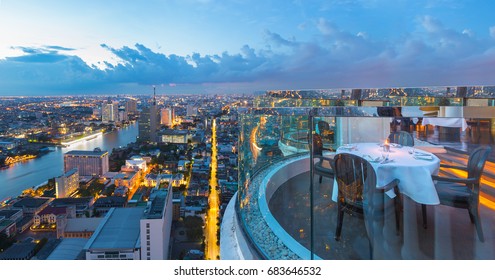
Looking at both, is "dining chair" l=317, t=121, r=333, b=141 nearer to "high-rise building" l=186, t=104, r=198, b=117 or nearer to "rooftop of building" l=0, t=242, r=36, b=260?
"rooftop of building" l=0, t=242, r=36, b=260

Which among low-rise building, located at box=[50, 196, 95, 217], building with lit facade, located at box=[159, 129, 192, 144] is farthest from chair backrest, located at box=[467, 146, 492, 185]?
building with lit facade, located at box=[159, 129, 192, 144]

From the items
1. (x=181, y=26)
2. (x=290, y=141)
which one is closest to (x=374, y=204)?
Result: (x=290, y=141)

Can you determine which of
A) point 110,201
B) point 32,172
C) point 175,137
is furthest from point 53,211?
point 175,137

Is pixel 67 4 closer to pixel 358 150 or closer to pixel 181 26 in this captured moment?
pixel 181 26

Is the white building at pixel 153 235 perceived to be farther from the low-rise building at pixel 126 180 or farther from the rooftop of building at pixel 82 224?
the low-rise building at pixel 126 180

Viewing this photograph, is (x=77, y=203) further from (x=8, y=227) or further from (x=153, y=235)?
(x=153, y=235)
